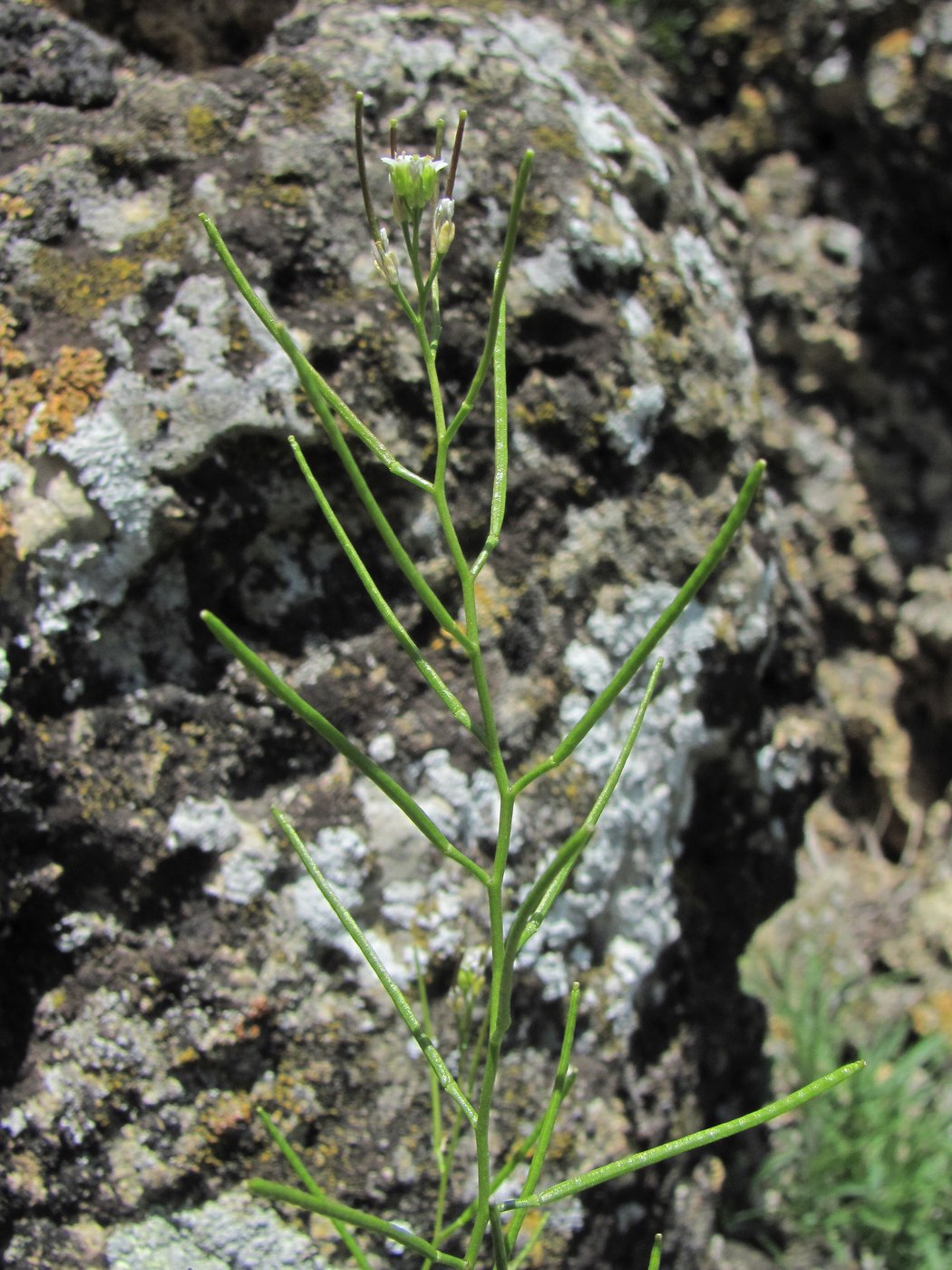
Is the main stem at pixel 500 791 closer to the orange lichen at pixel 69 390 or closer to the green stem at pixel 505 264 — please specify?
the green stem at pixel 505 264

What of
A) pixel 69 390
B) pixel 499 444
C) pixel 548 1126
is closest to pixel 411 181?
pixel 499 444

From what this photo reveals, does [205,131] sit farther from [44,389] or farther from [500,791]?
[500,791]

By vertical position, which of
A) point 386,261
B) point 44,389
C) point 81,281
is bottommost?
point 44,389

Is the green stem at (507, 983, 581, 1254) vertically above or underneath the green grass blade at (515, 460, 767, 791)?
underneath

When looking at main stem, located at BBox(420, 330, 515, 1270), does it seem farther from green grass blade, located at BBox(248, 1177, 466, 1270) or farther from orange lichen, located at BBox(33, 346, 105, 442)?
orange lichen, located at BBox(33, 346, 105, 442)

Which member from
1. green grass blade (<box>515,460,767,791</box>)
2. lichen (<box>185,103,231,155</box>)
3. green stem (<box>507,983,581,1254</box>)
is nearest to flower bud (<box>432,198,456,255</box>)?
green grass blade (<box>515,460,767,791</box>)

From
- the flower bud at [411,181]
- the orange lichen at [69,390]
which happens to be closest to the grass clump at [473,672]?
the flower bud at [411,181]

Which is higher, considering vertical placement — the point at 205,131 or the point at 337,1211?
the point at 205,131

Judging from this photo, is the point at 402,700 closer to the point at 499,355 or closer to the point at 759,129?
A: the point at 499,355
